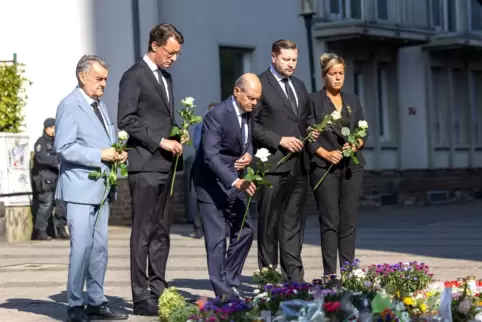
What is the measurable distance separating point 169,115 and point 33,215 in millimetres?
10852

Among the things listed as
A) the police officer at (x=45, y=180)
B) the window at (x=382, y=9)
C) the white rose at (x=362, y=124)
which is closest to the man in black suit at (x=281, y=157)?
the white rose at (x=362, y=124)

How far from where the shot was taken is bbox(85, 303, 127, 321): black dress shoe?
9.74m

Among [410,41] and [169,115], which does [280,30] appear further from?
[169,115]

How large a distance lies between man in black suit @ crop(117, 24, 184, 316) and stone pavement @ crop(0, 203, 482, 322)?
427mm

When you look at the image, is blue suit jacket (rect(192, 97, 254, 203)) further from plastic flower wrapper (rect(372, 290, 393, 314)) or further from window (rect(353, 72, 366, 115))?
window (rect(353, 72, 366, 115))

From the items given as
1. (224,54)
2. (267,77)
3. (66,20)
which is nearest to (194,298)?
(267,77)

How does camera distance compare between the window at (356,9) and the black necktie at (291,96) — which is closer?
the black necktie at (291,96)

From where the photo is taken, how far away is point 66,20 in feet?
76.5

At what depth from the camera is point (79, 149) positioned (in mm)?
9500

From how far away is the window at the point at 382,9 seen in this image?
1203 inches

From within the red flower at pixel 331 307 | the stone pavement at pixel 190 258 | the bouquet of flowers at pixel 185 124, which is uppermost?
the bouquet of flowers at pixel 185 124

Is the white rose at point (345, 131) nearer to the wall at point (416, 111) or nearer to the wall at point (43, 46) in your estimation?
the wall at point (43, 46)

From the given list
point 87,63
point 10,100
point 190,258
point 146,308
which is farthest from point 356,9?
point 87,63

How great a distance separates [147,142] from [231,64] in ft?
55.6
